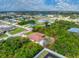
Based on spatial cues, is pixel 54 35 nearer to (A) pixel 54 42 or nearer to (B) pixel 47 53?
(A) pixel 54 42

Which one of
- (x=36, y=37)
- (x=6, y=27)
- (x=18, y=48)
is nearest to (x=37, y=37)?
(x=36, y=37)

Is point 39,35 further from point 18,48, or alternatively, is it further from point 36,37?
point 18,48

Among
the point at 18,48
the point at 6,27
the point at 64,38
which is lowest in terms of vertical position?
the point at 18,48

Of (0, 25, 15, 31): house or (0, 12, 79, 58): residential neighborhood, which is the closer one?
(0, 12, 79, 58): residential neighborhood

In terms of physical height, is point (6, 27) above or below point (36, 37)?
above

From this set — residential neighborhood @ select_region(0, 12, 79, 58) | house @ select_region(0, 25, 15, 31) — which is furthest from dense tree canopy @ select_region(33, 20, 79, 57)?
house @ select_region(0, 25, 15, 31)

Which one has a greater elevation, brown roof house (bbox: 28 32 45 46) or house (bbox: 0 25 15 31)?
house (bbox: 0 25 15 31)

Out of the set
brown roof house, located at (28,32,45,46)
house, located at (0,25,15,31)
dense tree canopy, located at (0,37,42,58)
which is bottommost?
dense tree canopy, located at (0,37,42,58)

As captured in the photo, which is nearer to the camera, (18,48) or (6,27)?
(18,48)

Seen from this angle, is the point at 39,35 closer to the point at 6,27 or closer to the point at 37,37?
the point at 37,37

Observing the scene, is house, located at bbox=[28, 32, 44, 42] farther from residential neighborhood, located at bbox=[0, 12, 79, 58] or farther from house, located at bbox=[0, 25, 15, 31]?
house, located at bbox=[0, 25, 15, 31]

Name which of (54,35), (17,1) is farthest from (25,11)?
(54,35)
